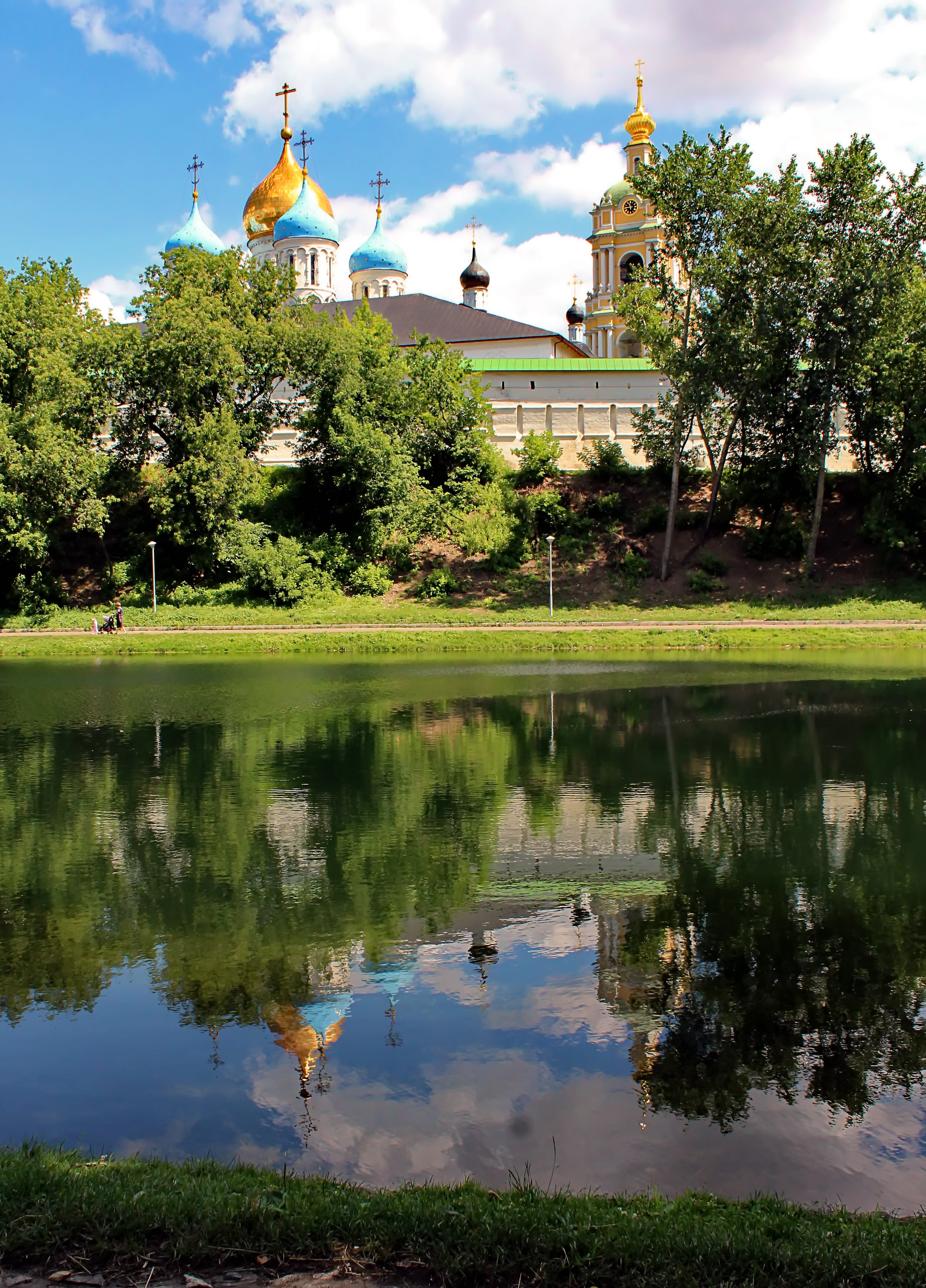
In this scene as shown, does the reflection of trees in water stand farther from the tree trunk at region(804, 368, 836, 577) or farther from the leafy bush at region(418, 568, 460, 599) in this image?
A: the tree trunk at region(804, 368, 836, 577)

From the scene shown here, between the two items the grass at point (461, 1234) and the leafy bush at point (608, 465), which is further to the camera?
the leafy bush at point (608, 465)

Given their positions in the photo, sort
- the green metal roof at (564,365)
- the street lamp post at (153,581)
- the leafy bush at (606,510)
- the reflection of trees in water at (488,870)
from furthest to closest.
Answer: the green metal roof at (564,365)
the leafy bush at (606,510)
the street lamp post at (153,581)
the reflection of trees in water at (488,870)

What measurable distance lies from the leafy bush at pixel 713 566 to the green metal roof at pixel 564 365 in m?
12.4

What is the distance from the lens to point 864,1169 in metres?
4.86

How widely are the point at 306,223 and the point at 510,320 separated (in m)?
18.3

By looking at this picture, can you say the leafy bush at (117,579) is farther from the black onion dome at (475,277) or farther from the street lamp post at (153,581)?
the black onion dome at (475,277)

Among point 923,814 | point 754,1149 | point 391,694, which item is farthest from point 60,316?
point 754,1149

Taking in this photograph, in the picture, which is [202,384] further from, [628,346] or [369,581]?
[628,346]

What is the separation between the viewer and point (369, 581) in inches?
1561

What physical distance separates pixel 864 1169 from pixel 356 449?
122 ft

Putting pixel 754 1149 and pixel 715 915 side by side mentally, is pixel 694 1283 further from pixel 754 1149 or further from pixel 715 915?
pixel 715 915

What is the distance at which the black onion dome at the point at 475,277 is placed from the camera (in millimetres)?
73000

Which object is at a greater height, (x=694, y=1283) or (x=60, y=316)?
(x=60, y=316)

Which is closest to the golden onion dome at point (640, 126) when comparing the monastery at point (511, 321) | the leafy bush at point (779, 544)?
the monastery at point (511, 321)
